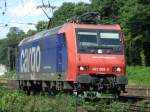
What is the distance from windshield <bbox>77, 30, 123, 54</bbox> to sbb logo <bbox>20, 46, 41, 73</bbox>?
5.93 meters

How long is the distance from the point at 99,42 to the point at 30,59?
8448 mm

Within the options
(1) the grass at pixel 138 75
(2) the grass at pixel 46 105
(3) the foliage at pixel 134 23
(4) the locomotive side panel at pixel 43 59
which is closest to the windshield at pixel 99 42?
(4) the locomotive side panel at pixel 43 59

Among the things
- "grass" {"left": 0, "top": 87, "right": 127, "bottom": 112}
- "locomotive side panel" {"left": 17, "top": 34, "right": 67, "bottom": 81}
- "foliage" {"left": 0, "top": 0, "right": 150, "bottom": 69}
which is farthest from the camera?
"foliage" {"left": 0, "top": 0, "right": 150, "bottom": 69}

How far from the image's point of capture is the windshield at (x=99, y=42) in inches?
883

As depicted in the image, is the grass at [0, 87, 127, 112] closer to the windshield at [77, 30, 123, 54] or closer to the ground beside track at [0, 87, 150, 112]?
the ground beside track at [0, 87, 150, 112]

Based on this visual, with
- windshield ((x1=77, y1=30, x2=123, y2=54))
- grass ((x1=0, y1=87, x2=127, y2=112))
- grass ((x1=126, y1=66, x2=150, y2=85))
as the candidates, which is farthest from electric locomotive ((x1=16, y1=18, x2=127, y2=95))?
grass ((x1=126, y1=66, x2=150, y2=85))

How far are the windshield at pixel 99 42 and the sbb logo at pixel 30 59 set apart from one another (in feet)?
19.5

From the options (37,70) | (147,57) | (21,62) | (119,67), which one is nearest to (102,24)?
(119,67)

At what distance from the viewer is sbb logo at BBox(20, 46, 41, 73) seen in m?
28.6

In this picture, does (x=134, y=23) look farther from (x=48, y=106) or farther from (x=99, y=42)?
(x=48, y=106)

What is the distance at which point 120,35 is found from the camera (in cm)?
2305

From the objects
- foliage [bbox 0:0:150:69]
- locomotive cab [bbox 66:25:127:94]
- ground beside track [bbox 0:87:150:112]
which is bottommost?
ground beside track [bbox 0:87:150:112]

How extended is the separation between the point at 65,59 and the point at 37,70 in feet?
18.3

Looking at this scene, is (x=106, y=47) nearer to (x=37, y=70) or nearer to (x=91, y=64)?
(x=91, y=64)
